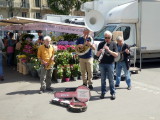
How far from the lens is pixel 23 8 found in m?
52.9

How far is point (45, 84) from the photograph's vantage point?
26.6 ft

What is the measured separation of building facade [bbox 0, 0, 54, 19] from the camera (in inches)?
1988

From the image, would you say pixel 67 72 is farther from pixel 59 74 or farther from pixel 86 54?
pixel 86 54

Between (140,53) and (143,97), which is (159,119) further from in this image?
(140,53)

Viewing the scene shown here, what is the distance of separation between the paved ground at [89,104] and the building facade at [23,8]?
42381 millimetres

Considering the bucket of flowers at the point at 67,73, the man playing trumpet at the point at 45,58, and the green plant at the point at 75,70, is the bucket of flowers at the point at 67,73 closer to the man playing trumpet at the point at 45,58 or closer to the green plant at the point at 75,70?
the green plant at the point at 75,70

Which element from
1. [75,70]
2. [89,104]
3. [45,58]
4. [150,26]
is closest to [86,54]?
[45,58]

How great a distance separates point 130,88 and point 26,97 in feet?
10.7

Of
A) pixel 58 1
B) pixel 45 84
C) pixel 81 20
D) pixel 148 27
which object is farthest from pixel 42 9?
pixel 45 84

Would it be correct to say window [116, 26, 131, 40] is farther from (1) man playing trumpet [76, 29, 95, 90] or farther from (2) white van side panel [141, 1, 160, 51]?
(1) man playing trumpet [76, 29, 95, 90]

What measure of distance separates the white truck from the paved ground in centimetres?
359

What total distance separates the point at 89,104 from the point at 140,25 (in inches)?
279

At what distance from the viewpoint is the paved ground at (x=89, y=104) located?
19.3 feet

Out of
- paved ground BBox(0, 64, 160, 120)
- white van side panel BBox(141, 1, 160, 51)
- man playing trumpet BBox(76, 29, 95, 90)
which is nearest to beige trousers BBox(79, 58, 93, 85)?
man playing trumpet BBox(76, 29, 95, 90)
